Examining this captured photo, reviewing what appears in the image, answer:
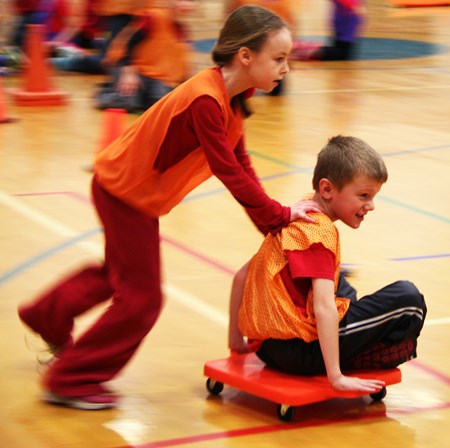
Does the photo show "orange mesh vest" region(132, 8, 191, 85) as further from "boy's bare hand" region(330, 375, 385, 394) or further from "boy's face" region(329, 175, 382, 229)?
"boy's bare hand" region(330, 375, 385, 394)

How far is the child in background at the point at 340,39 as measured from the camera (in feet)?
42.4

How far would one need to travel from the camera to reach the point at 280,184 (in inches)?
284

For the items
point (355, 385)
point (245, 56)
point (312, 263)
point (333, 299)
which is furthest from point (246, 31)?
point (355, 385)

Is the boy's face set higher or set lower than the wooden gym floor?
higher

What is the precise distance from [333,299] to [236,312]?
0.46 metres

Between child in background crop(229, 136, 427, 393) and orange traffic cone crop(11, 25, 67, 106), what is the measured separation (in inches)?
263

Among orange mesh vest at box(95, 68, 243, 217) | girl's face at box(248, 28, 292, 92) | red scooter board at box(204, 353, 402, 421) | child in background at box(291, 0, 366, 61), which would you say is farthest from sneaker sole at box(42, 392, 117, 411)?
child in background at box(291, 0, 366, 61)

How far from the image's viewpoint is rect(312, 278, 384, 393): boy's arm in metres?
3.60

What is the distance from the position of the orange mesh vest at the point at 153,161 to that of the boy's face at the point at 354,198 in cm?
41

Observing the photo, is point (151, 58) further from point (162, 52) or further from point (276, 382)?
point (276, 382)

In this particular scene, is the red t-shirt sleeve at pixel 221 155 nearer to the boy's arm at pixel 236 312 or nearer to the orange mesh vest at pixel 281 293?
the orange mesh vest at pixel 281 293

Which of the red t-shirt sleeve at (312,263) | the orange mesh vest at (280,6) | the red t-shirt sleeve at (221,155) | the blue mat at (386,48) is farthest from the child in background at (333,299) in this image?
the blue mat at (386,48)

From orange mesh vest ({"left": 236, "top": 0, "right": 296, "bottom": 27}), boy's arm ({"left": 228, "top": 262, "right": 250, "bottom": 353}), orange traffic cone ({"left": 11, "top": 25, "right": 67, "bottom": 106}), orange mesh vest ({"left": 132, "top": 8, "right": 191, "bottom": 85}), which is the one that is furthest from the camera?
orange mesh vest ({"left": 236, "top": 0, "right": 296, "bottom": 27})

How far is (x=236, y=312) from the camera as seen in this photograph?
3939mm
